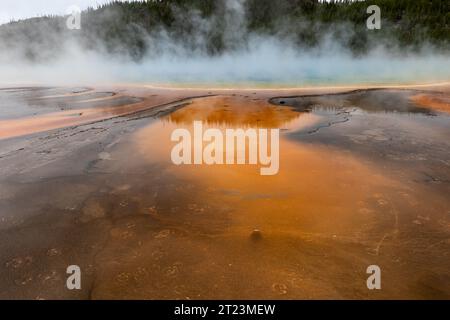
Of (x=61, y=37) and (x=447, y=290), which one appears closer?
(x=447, y=290)

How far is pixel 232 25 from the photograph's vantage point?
5772 centimetres

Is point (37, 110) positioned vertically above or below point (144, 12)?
below

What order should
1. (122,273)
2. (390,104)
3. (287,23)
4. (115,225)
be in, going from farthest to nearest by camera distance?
(287,23), (390,104), (115,225), (122,273)

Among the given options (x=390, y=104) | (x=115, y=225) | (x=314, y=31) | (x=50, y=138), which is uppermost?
(x=314, y=31)

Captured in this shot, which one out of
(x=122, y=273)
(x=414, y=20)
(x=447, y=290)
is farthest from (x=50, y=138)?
(x=414, y=20)

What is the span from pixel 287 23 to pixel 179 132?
54822 millimetres

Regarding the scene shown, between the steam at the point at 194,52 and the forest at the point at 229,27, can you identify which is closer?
the steam at the point at 194,52

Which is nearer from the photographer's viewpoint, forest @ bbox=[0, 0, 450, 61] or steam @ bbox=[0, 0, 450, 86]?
steam @ bbox=[0, 0, 450, 86]

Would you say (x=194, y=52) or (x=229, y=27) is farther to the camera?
(x=229, y=27)

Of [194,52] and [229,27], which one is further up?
[229,27]
